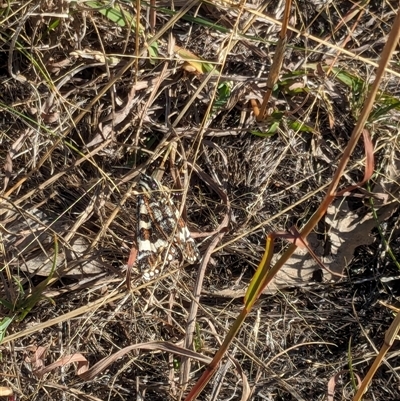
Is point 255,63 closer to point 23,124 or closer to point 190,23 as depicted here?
point 190,23

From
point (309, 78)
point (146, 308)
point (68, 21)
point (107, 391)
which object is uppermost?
point (68, 21)

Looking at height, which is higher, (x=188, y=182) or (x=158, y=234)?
(x=188, y=182)

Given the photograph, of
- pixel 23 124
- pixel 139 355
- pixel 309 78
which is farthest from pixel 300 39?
pixel 139 355
